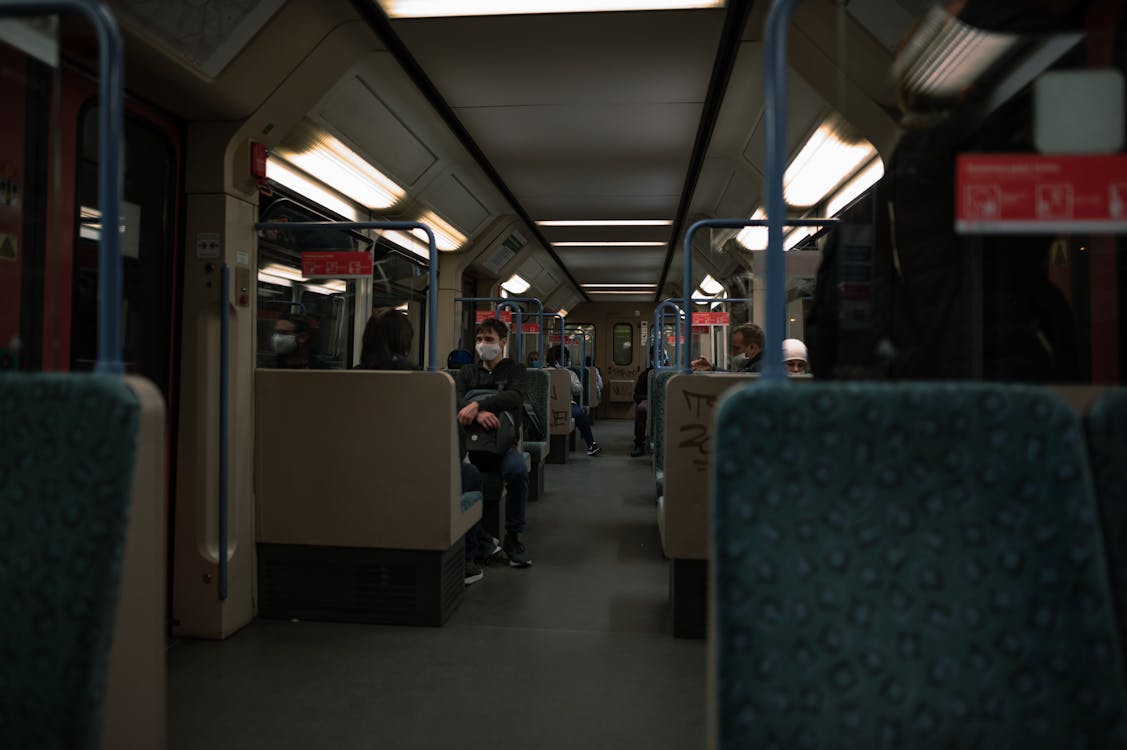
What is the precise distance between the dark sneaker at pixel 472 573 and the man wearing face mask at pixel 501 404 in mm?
285

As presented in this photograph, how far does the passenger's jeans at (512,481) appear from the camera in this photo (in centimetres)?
452

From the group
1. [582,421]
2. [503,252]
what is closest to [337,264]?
[503,252]

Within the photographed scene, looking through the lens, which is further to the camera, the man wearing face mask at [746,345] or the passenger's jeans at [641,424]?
the passenger's jeans at [641,424]

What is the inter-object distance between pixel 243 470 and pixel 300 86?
176cm

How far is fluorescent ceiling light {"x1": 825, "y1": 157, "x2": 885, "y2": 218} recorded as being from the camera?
191 inches

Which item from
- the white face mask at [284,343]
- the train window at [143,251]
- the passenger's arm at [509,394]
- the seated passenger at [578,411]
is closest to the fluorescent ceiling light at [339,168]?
the white face mask at [284,343]

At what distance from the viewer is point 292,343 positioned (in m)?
4.57

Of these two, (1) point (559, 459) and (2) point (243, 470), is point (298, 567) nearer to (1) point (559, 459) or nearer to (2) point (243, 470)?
(2) point (243, 470)

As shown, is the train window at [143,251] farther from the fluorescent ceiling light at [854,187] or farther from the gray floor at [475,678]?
the fluorescent ceiling light at [854,187]

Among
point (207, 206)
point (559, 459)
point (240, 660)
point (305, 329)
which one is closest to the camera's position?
point (240, 660)

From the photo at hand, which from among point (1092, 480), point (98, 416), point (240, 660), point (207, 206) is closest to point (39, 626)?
point (98, 416)

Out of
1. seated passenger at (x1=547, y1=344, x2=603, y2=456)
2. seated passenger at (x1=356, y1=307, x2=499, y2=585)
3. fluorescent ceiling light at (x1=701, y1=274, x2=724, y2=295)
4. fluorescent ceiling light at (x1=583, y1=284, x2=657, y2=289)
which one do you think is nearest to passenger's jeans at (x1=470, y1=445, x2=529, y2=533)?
seated passenger at (x1=356, y1=307, x2=499, y2=585)

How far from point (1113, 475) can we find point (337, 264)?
3.04 meters

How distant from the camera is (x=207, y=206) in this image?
10.6ft
